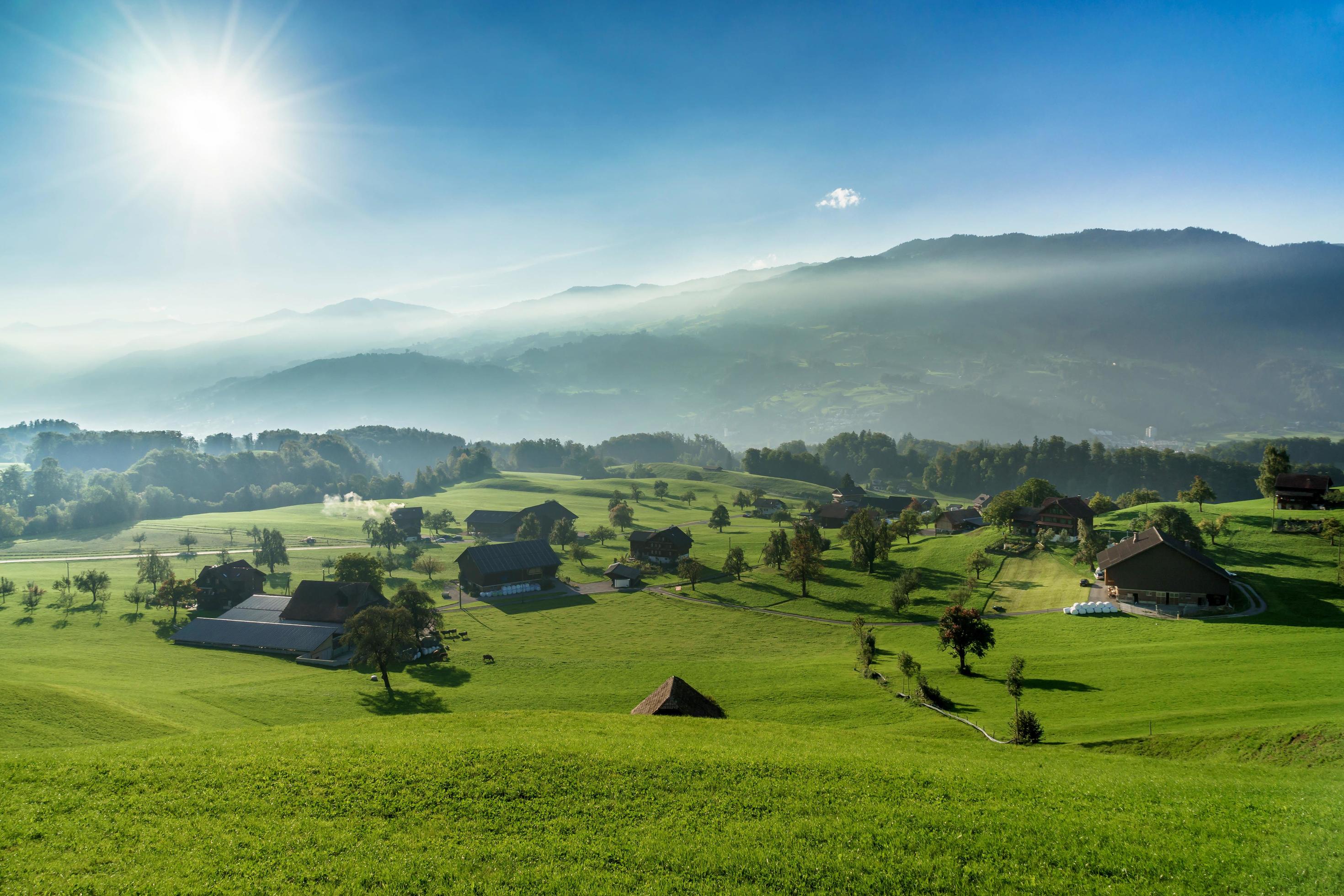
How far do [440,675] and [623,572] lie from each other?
47538 millimetres

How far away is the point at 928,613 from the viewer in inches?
2997

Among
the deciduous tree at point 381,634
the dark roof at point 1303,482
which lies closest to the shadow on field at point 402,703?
the deciduous tree at point 381,634

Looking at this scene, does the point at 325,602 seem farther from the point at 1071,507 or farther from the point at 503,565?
the point at 1071,507

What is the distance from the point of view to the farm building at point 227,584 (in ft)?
291

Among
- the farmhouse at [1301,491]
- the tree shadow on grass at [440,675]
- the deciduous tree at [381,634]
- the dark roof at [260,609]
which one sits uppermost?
the farmhouse at [1301,491]

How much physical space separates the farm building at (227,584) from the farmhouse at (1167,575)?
115m

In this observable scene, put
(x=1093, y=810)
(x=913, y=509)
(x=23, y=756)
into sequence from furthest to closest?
(x=913, y=509)
(x=23, y=756)
(x=1093, y=810)

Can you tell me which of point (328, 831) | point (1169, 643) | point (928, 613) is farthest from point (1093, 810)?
point (928, 613)

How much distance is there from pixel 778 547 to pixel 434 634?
53.2m

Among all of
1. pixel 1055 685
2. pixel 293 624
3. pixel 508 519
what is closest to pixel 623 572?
pixel 293 624

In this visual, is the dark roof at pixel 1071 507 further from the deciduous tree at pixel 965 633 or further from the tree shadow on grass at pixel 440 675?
the tree shadow on grass at pixel 440 675

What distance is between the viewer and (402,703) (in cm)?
5109

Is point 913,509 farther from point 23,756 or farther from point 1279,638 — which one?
point 23,756

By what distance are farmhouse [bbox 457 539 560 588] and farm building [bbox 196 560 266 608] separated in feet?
98.1
